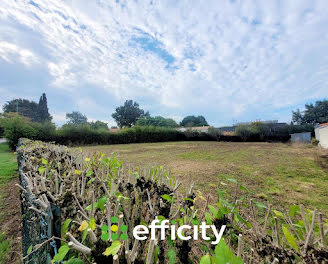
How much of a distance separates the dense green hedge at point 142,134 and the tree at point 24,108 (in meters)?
22.8

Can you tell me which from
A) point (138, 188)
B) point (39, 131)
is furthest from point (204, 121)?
point (138, 188)

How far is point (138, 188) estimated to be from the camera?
3.74 ft

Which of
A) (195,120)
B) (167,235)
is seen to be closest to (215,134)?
(167,235)

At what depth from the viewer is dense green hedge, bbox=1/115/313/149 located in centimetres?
1686

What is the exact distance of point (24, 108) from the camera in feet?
130

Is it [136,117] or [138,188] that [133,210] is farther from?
[136,117]

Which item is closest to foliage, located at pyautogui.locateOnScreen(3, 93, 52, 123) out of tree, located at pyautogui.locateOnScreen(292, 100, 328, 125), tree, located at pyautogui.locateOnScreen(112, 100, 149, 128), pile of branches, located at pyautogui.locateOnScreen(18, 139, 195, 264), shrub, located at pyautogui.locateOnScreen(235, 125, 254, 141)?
tree, located at pyautogui.locateOnScreen(112, 100, 149, 128)

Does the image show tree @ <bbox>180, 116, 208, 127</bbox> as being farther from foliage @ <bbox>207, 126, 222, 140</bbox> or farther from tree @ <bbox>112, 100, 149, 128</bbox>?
foliage @ <bbox>207, 126, 222, 140</bbox>

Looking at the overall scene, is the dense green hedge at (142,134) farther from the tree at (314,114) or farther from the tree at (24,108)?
the tree at (24,108)

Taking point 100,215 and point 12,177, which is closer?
point 100,215

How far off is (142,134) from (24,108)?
35710 mm

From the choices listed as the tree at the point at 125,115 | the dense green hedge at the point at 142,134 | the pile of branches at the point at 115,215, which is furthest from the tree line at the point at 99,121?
the pile of branches at the point at 115,215

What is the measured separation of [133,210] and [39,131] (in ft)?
63.2

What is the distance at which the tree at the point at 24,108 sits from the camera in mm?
38791
